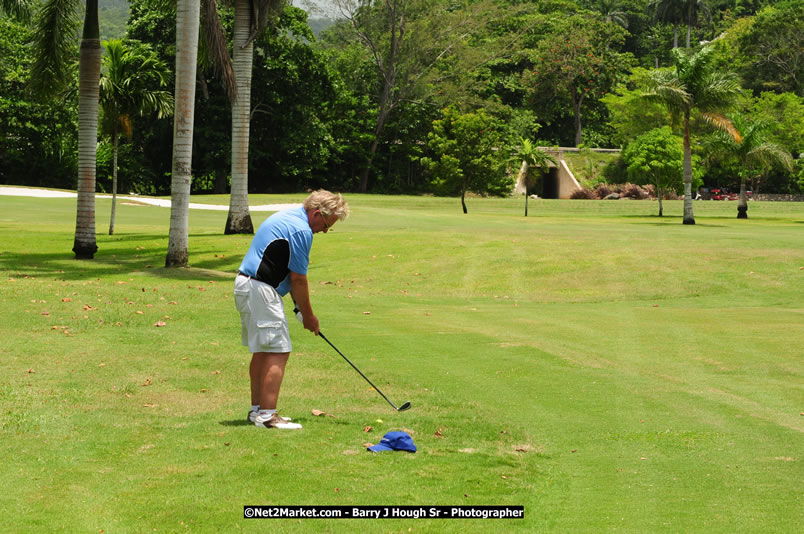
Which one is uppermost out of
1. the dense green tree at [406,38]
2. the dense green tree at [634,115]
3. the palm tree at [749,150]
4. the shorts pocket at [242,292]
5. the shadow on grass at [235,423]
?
the dense green tree at [406,38]

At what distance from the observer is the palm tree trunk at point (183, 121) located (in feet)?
76.8

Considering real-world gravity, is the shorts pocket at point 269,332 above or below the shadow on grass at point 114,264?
above

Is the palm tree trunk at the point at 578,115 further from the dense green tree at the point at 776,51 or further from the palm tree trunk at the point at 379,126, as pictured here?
the palm tree trunk at the point at 379,126

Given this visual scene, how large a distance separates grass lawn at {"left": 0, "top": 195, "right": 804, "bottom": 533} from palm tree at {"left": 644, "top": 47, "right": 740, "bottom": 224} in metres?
22.3

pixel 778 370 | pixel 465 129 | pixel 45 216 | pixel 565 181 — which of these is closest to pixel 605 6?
pixel 565 181

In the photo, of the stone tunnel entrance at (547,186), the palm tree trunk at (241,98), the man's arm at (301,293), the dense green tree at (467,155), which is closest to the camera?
the man's arm at (301,293)

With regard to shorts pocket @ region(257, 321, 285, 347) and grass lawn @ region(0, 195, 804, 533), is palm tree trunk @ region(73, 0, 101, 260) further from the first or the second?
shorts pocket @ region(257, 321, 285, 347)

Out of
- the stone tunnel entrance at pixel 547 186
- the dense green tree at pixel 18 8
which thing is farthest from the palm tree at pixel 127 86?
the stone tunnel entrance at pixel 547 186

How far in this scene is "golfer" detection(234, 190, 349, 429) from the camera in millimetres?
7574

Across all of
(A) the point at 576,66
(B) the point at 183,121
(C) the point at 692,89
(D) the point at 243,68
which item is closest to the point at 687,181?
(C) the point at 692,89

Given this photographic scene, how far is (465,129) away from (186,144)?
107 feet

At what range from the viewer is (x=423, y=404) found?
941 centimetres

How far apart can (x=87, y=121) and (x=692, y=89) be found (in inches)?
1198

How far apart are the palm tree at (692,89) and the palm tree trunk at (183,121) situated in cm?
2730
